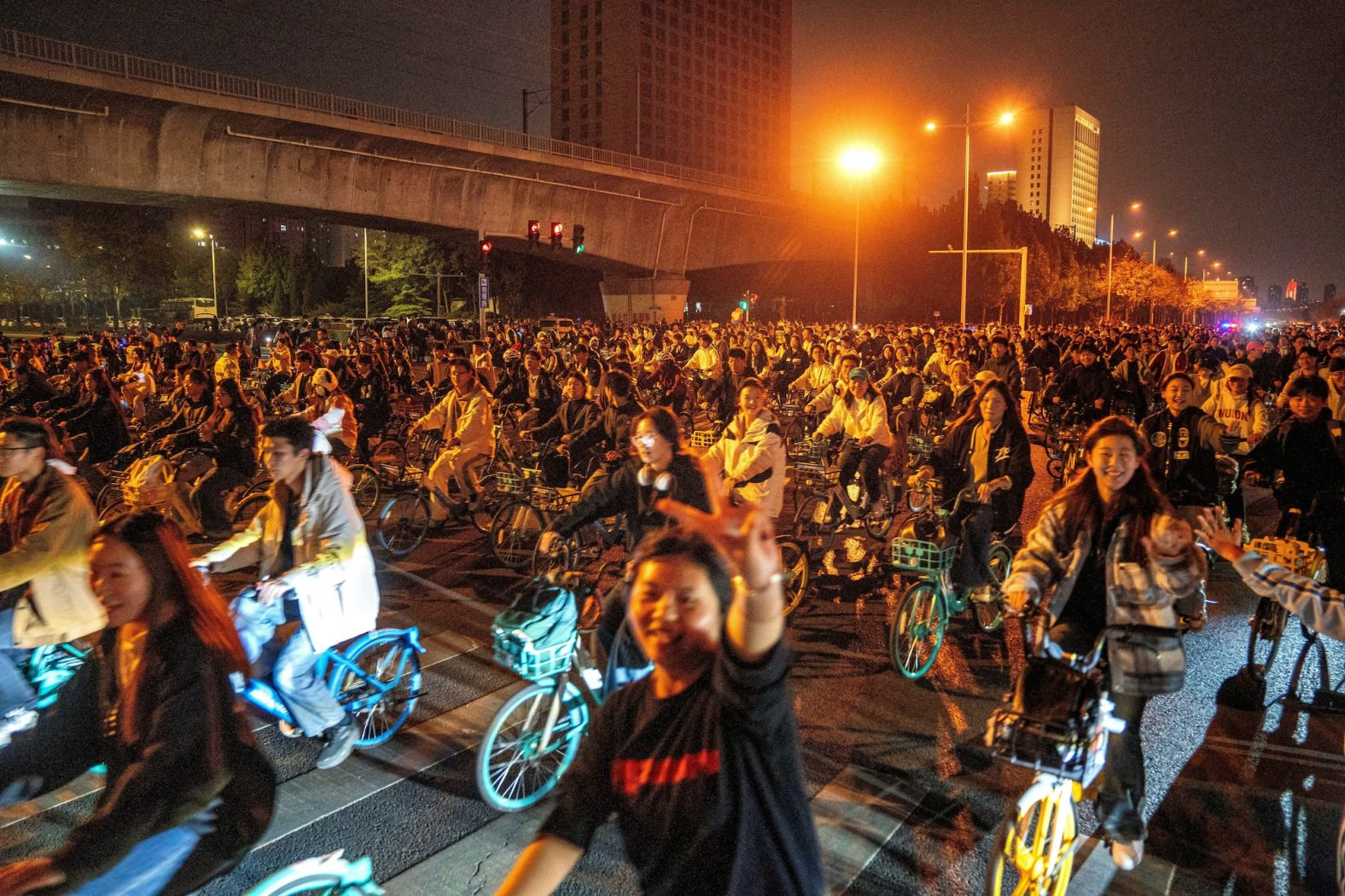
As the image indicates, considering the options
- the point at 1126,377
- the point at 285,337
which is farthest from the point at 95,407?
the point at 1126,377

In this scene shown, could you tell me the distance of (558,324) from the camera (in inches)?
1635

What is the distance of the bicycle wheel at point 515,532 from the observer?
8695mm

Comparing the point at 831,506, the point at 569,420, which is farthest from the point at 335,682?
the point at 831,506

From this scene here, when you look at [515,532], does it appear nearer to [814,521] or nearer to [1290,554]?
[814,521]

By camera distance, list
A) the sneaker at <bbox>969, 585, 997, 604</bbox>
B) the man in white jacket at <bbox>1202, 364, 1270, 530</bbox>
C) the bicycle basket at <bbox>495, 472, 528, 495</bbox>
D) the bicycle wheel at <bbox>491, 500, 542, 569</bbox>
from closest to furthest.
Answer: the sneaker at <bbox>969, 585, 997, 604</bbox>
the bicycle wheel at <bbox>491, 500, 542, 569</bbox>
the bicycle basket at <bbox>495, 472, 528, 495</bbox>
the man in white jacket at <bbox>1202, 364, 1270, 530</bbox>

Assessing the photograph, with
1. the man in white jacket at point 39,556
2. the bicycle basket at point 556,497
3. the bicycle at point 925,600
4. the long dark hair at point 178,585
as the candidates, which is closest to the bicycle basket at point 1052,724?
the long dark hair at point 178,585

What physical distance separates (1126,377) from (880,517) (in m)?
8.38

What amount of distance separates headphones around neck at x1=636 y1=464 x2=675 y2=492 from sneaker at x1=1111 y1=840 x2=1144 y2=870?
8.44 feet

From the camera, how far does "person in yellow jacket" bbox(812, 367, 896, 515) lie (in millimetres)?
9977

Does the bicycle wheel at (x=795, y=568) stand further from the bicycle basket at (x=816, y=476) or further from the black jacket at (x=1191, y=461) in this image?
the black jacket at (x=1191, y=461)

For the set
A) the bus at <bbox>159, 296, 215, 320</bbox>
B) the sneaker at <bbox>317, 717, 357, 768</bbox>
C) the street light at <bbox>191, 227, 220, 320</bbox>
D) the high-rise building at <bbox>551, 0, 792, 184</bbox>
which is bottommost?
the sneaker at <bbox>317, 717, 357, 768</bbox>

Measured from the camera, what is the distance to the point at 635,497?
5.30 metres

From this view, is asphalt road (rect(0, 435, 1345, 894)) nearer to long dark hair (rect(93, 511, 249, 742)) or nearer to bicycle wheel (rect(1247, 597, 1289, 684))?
bicycle wheel (rect(1247, 597, 1289, 684))

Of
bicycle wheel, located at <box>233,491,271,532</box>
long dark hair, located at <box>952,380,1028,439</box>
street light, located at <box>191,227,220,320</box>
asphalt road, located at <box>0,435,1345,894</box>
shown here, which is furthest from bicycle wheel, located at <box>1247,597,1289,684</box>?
street light, located at <box>191,227,220,320</box>
